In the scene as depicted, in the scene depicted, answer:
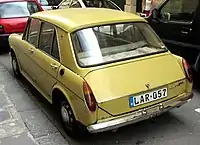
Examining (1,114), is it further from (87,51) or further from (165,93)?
(165,93)

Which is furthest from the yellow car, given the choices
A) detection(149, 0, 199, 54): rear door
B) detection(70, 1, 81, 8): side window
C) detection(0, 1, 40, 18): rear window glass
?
detection(70, 1, 81, 8): side window

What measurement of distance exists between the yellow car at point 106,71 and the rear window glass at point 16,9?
14.9 ft

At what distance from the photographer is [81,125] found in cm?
354

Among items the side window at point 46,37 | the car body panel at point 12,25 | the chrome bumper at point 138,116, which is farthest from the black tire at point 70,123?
the car body panel at point 12,25

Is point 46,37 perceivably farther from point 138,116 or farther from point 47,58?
point 138,116

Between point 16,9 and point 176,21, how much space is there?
5125 millimetres

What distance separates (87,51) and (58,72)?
0.51 meters

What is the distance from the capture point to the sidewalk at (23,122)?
3957mm

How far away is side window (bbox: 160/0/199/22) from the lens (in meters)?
5.51

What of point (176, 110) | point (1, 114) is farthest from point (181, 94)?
point (1, 114)

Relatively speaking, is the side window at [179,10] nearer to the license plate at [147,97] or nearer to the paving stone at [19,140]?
the license plate at [147,97]

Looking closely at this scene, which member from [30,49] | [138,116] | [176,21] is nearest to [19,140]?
[138,116]

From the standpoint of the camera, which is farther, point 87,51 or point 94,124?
point 87,51

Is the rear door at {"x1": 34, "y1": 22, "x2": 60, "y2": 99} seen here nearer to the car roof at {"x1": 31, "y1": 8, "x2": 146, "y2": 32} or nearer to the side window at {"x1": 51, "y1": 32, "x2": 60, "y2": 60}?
the side window at {"x1": 51, "y1": 32, "x2": 60, "y2": 60}
